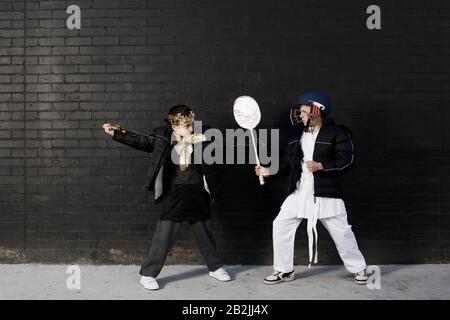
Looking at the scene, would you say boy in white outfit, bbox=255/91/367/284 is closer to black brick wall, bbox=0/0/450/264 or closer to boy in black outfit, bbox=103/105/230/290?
boy in black outfit, bbox=103/105/230/290

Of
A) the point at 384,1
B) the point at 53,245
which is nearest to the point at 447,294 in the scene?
the point at 384,1

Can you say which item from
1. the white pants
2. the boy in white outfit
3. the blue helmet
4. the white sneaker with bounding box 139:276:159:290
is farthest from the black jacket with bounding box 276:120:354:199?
the white sneaker with bounding box 139:276:159:290

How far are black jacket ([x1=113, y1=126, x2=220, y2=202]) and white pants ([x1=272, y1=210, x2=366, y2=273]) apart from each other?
2.50 ft

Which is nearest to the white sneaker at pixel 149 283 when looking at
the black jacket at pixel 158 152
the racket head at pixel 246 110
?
the black jacket at pixel 158 152

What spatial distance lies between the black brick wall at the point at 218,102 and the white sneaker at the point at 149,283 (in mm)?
961

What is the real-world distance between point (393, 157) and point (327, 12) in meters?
1.87

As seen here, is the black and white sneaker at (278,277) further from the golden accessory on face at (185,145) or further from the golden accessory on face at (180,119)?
the golden accessory on face at (180,119)

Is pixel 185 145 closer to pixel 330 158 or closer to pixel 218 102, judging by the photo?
pixel 218 102

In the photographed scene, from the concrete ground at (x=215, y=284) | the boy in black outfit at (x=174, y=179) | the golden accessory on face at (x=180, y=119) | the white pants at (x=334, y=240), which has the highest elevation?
the golden accessory on face at (x=180, y=119)

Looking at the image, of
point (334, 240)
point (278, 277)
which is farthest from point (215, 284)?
point (334, 240)

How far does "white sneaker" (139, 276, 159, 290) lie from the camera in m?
5.25

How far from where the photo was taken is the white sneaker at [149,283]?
5.25 metres

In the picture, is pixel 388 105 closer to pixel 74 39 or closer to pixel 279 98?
pixel 279 98

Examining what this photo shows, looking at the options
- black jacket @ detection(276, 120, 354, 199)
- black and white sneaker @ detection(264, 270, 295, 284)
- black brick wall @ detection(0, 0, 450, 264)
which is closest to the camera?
black jacket @ detection(276, 120, 354, 199)
